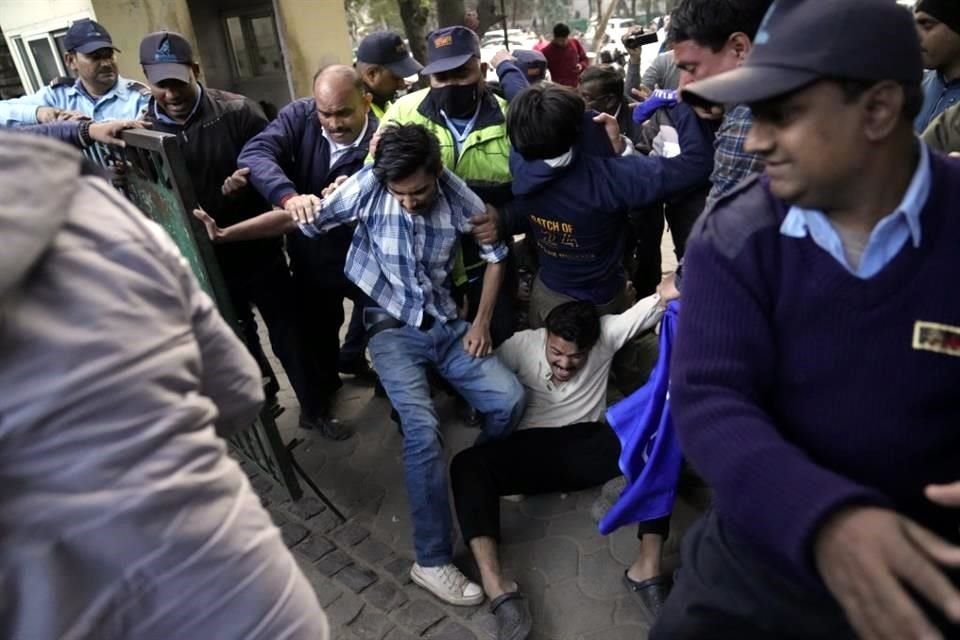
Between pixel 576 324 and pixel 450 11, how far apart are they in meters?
7.63

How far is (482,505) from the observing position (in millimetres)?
2580

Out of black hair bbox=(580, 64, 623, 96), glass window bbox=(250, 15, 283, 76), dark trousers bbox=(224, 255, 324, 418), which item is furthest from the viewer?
glass window bbox=(250, 15, 283, 76)

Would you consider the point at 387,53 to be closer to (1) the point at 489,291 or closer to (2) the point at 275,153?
(2) the point at 275,153

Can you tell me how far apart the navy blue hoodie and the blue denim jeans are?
1.74 feet

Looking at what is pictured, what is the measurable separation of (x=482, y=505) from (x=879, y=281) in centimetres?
177

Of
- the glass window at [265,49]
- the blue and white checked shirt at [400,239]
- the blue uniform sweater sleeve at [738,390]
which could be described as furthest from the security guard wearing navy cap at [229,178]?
the glass window at [265,49]

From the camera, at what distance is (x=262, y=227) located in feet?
9.62

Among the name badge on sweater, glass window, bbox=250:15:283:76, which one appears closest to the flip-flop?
the name badge on sweater

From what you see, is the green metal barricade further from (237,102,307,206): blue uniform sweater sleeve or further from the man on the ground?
the man on the ground

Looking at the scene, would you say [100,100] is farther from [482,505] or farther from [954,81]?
[954,81]

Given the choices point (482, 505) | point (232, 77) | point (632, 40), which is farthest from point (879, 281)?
point (232, 77)

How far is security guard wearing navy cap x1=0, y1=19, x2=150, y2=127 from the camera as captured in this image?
352cm

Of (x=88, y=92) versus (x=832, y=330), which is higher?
(x=88, y=92)

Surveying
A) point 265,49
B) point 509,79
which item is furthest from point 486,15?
point 509,79
